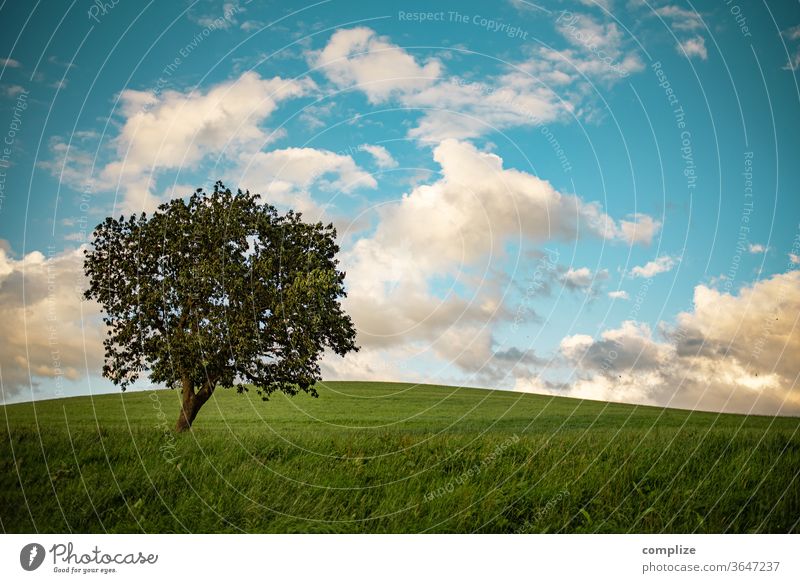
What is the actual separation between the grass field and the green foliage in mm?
5411

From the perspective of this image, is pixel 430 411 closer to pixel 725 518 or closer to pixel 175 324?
pixel 175 324

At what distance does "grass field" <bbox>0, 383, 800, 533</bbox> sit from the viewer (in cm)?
683

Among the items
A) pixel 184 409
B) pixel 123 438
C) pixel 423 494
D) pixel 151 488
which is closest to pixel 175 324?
pixel 184 409

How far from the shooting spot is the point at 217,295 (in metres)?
14.6

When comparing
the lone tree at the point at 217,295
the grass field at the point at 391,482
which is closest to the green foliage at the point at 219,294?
the lone tree at the point at 217,295

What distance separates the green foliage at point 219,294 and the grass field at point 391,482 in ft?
17.8

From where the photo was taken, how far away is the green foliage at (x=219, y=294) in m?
14.5

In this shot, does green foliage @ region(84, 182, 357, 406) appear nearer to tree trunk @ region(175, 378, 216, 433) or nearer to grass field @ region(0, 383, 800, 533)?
tree trunk @ region(175, 378, 216, 433)
